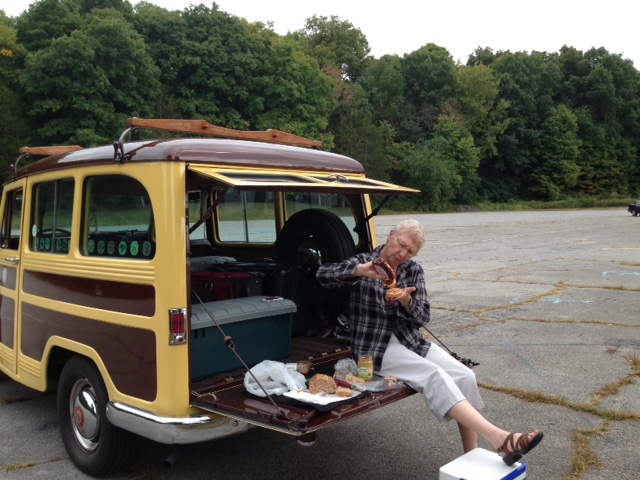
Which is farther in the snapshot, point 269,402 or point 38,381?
point 38,381

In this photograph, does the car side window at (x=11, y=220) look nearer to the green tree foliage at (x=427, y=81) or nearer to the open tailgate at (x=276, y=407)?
the open tailgate at (x=276, y=407)

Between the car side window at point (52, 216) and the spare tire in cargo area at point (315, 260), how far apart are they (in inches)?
66.1

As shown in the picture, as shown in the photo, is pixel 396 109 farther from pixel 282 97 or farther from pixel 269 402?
pixel 269 402

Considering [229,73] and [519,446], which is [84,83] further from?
[519,446]

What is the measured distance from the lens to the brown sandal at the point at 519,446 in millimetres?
2844

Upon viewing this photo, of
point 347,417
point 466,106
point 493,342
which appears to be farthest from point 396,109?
point 347,417

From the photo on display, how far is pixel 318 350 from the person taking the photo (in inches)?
177

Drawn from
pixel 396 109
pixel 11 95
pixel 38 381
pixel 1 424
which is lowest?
pixel 1 424

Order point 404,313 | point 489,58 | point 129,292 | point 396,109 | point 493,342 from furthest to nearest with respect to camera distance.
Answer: point 489,58, point 396,109, point 493,342, point 404,313, point 129,292

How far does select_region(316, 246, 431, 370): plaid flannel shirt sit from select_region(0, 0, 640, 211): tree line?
36.1 meters

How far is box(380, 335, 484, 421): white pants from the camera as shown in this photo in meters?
3.34

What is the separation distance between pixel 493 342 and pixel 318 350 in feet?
11.0

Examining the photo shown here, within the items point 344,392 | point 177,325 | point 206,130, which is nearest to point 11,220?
point 206,130

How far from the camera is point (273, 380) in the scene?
3553 millimetres
